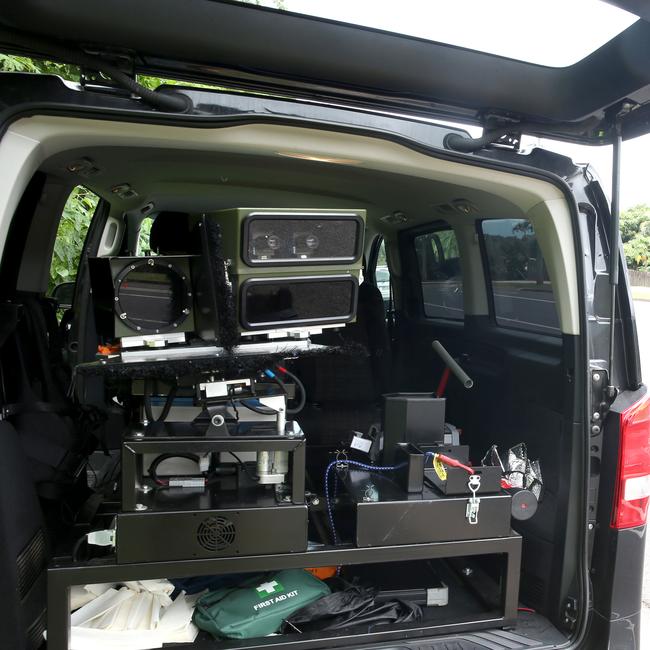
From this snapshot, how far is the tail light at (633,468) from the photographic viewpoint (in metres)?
1.82

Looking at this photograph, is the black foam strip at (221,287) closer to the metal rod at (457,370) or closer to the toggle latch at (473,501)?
the toggle latch at (473,501)

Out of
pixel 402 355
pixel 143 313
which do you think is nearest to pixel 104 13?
pixel 143 313

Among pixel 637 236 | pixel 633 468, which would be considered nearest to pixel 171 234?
pixel 633 468

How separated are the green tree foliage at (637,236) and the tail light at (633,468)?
109 feet

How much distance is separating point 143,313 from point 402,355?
8.21 ft

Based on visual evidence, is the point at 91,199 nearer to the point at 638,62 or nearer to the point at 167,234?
the point at 167,234

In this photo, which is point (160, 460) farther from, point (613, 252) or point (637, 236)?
point (637, 236)

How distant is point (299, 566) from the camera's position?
1.78 metres

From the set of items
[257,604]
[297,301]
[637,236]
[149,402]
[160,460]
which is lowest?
[257,604]

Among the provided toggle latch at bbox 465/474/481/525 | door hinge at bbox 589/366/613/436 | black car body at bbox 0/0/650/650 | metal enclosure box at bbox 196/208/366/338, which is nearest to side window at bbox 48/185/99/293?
black car body at bbox 0/0/650/650

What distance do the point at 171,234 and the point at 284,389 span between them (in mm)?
1526

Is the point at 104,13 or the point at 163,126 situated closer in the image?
the point at 104,13

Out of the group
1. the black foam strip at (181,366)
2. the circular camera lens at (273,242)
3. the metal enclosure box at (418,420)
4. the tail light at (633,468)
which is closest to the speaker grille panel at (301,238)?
the circular camera lens at (273,242)

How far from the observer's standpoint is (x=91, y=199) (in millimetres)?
5070
